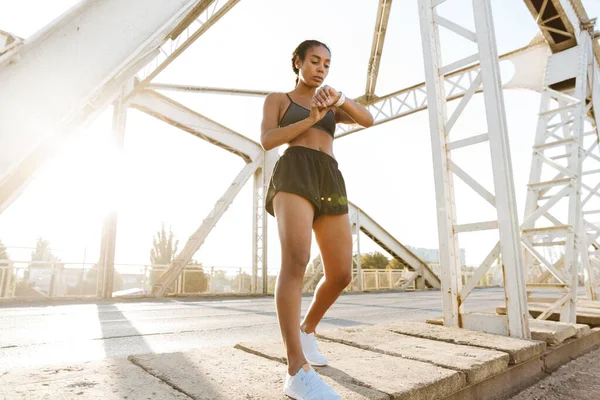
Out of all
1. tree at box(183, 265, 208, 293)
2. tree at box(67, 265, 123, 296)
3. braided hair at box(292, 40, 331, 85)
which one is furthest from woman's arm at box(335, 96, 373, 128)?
tree at box(183, 265, 208, 293)

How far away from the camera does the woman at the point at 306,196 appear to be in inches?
60.4

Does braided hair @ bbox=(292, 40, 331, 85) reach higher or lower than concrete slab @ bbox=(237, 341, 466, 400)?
higher

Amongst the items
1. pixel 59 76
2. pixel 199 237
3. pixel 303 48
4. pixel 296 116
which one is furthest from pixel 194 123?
pixel 296 116

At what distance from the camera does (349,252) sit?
73.8 inches

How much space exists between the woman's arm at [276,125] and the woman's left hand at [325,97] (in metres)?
0.03

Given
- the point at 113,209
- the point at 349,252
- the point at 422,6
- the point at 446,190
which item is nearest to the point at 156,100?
the point at 113,209

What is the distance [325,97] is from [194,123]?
11425 millimetres

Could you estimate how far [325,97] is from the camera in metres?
1.55

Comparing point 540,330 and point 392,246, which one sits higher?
point 392,246

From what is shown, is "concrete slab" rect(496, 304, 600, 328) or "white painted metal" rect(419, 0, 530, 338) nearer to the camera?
"white painted metal" rect(419, 0, 530, 338)

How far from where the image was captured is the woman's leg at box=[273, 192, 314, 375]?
1508 mm

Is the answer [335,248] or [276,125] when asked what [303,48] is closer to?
[276,125]

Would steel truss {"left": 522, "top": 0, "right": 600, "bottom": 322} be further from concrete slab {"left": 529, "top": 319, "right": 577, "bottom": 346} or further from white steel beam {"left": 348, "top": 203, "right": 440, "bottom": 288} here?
white steel beam {"left": 348, "top": 203, "right": 440, "bottom": 288}

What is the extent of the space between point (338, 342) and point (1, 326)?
181 inches
